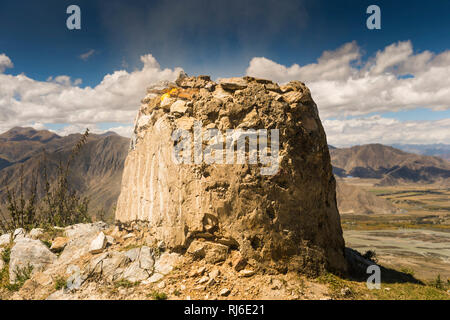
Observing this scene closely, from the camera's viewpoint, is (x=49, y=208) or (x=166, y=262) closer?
(x=166, y=262)

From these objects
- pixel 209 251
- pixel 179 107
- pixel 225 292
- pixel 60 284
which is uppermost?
pixel 179 107

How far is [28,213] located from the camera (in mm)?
26453

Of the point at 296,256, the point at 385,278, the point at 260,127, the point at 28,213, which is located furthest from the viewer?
the point at 28,213

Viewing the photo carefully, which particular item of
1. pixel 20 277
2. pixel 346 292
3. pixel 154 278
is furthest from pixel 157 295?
pixel 20 277

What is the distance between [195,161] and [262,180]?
3316mm

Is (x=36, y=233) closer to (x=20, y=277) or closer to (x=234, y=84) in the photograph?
(x=20, y=277)

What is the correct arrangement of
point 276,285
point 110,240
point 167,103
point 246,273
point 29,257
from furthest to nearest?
point 167,103 → point 110,240 → point 29,257 → point 246,273 → point 276,285

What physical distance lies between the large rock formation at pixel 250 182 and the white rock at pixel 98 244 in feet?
8.04

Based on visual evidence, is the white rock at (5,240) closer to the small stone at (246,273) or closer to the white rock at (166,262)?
the white rock at (166,262)

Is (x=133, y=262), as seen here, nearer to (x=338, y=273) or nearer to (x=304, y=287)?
(x=304, y=287)

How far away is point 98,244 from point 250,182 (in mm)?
9234

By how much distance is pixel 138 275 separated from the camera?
38.0ft
